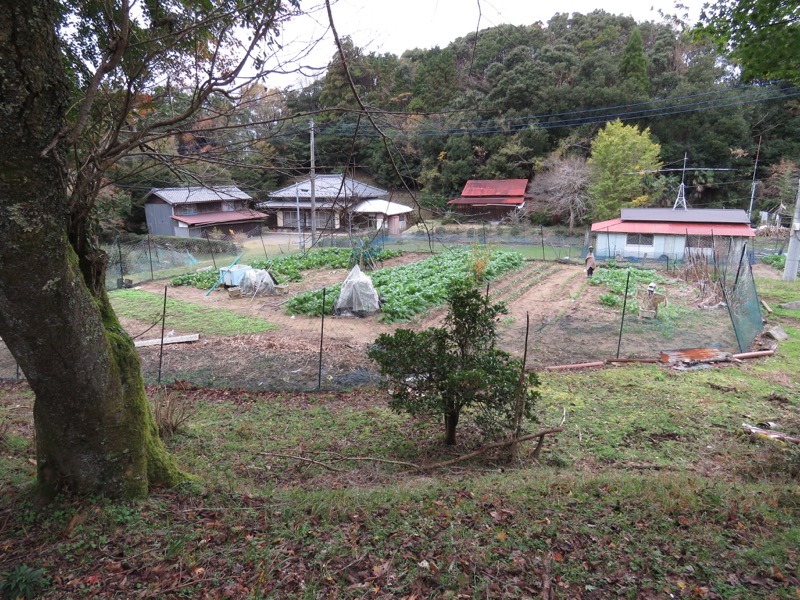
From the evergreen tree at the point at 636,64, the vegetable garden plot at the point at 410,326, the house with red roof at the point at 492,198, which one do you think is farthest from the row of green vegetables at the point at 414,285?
the evergreen tree at the point at 636,64

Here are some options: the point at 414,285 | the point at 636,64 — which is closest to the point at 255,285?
the point at 414,285

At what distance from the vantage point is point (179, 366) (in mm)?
9734

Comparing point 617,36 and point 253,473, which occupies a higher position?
point 617,36

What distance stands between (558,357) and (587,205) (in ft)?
86.5

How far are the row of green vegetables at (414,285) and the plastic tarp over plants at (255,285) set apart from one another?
1.80 metres

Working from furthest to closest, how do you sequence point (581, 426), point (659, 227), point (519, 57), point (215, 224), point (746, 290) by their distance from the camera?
1. point (519, 57)
2. point (215, 224)
3. point (659, 227)
4. point (746, 290)
5. point (581, 426)

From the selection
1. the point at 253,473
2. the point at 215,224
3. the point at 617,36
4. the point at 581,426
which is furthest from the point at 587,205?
the point at 253,473

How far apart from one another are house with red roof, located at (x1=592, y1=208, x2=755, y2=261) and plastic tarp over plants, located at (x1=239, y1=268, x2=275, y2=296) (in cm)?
1784

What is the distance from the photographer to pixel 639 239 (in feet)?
83.0

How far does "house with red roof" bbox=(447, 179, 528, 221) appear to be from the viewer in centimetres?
3794

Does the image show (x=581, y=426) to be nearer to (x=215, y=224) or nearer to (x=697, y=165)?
(x=215, y=224)

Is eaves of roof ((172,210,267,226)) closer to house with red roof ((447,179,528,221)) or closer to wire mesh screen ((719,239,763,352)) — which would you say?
house with red roof ((447,179,528,221))

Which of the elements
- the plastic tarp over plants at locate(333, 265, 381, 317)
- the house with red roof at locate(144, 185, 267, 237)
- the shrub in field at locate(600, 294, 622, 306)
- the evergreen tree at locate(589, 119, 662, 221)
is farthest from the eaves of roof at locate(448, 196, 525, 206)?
the plastic tarp over plants at locate(333, 265, 381, 317)

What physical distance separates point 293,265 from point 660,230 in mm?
18373
